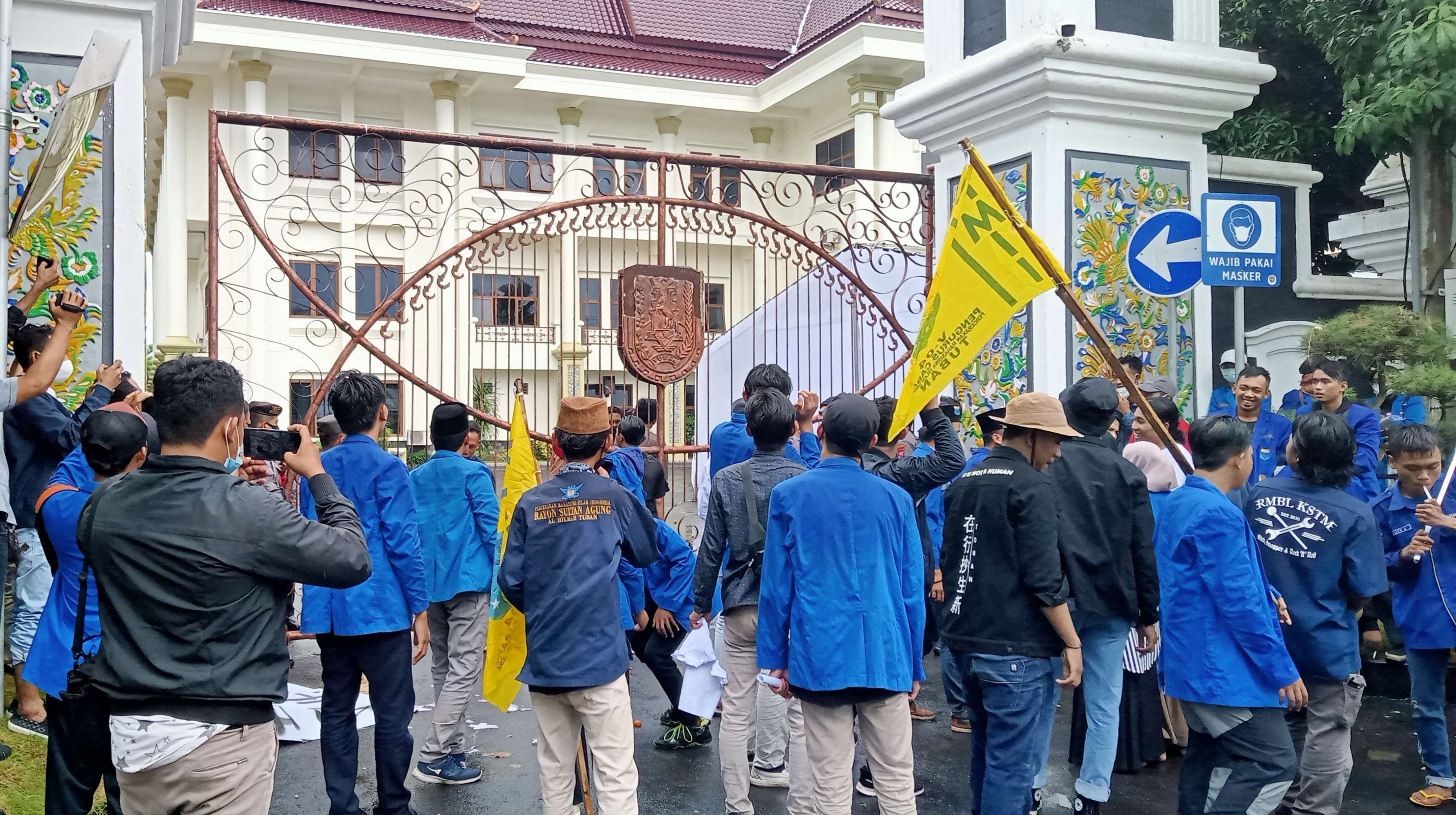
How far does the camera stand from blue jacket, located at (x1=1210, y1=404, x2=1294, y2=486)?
720 centimetres

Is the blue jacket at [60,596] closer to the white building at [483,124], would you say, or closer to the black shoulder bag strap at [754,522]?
the black shoulder bag strap at [754,522]

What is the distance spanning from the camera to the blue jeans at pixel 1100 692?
181 inches

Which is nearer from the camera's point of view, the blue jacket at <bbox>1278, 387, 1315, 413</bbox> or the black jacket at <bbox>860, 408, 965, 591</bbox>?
the black jacket at <bbox>860, 408, 965, 591</bbox>

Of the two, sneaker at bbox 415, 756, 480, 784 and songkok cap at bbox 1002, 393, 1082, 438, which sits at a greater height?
songkok cap at bbox 1002, 393, 1082, 438

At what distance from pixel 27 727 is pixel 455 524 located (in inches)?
80.1

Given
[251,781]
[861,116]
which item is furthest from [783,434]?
[861,116]

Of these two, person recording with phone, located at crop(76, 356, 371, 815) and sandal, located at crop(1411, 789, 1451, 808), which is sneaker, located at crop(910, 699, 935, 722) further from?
person recording with phone, located at crop(76, 356, 371, 815)

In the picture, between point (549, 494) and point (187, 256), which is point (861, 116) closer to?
point (187, 256)

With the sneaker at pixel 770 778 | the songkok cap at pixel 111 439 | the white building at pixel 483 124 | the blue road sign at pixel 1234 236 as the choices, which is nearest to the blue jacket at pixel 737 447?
the sneaker at pixel 770 778

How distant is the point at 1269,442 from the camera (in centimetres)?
727

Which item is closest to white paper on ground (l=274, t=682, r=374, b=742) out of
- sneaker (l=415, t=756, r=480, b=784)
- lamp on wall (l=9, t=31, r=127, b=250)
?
sneaker (l=415, t=756, r=480, b=784)

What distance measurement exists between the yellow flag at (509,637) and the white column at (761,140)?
897 inches

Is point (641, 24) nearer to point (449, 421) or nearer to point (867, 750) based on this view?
point (449, 421)

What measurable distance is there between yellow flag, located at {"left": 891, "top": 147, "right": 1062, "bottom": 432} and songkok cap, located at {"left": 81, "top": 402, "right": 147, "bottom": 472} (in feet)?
8.60
